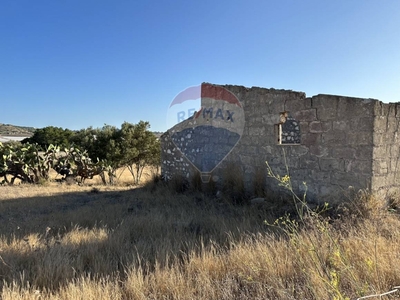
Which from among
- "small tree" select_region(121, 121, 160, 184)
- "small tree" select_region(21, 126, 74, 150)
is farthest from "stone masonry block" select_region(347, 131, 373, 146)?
"small tree" select_region(21, 126, 74, 150)

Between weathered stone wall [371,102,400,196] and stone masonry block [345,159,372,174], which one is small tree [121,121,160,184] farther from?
weathered stone wall [371,102,400,196]

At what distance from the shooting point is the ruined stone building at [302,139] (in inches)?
164

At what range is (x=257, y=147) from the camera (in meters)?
5.83

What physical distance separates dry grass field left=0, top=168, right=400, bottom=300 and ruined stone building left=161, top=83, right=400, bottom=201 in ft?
1.73

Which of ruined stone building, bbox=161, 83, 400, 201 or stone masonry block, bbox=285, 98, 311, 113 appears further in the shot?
stone masonry block, bbox=285, 98, 311, 113

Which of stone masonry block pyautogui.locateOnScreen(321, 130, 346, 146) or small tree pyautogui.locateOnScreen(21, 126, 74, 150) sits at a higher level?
small tree pyautogui.locateOnScreen(21, 126, 74, 150)

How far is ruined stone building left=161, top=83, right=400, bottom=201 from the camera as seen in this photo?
13.7 ft

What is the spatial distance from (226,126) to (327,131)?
2551mm

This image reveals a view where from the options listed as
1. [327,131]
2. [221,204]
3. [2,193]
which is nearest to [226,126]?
[221,204]

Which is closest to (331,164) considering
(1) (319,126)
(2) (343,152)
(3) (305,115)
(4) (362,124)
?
(2) (343,152)

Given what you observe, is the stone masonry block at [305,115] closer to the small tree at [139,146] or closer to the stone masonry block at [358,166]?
the stone masonry block at [358,166]

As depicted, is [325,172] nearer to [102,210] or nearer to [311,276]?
[311,276]

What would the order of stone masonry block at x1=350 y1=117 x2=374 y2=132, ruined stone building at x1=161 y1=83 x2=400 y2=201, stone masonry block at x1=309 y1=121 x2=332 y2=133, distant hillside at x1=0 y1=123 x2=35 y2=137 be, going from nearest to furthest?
stone masonry block at x1=350 y1=117 x2=374 y2=132 < ruined stone building at x1=161 y1=83 x2=400 y2=201 < stone masonry block at x1=309 y1=121 x2=332 y2=133 < distant hillside at x1=0 y1=123 x2=35 y2=137

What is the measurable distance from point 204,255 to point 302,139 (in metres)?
3.11
